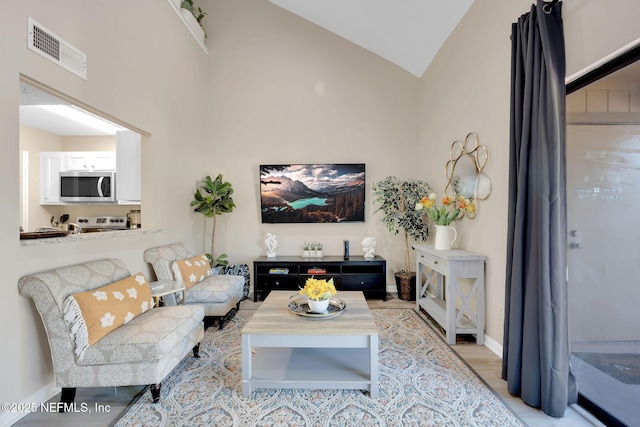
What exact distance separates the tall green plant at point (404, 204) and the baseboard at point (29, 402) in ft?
12.2

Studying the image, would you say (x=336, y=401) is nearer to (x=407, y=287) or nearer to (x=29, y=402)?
(x=29, y=402)

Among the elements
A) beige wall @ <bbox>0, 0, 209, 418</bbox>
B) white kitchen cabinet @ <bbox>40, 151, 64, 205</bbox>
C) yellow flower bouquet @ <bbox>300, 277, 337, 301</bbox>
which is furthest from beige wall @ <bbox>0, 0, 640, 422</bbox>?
white kitchen cabinet @ <bbox>40, 151, 64, 205</bbox>

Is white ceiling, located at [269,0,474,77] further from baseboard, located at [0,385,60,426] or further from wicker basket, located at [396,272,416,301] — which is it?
baseboard, located at [0,385,60,426]

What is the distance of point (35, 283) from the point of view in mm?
1798

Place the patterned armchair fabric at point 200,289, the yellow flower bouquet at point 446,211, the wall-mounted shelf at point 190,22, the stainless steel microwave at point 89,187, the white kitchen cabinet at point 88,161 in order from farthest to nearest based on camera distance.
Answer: the white kitchen cabinet at point 88,161
the stainless steel microwave at point 89,187
the wall-mounted shelf at point 190,22
the patterned armchair fabric at point 200,289
the yellow flower bouquet at point 446,211

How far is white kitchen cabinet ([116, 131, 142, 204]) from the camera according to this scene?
3363 mm

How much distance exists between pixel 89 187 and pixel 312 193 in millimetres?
3155

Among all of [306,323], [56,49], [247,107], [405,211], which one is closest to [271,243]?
[405,211]

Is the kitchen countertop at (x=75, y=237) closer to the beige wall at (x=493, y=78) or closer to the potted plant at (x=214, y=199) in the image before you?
the potted plant at (x=214, y=199)

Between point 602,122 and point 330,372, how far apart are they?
8.37 ft

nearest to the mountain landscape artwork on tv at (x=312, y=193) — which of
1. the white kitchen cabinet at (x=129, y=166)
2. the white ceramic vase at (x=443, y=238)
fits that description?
the white ceramic vase at (x=443, y=238)

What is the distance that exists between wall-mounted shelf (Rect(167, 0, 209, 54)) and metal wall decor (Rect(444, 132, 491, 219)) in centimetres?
386

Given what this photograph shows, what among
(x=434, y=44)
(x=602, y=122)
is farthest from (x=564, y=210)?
(x=434, y=44)

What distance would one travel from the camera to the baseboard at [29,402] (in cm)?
171
